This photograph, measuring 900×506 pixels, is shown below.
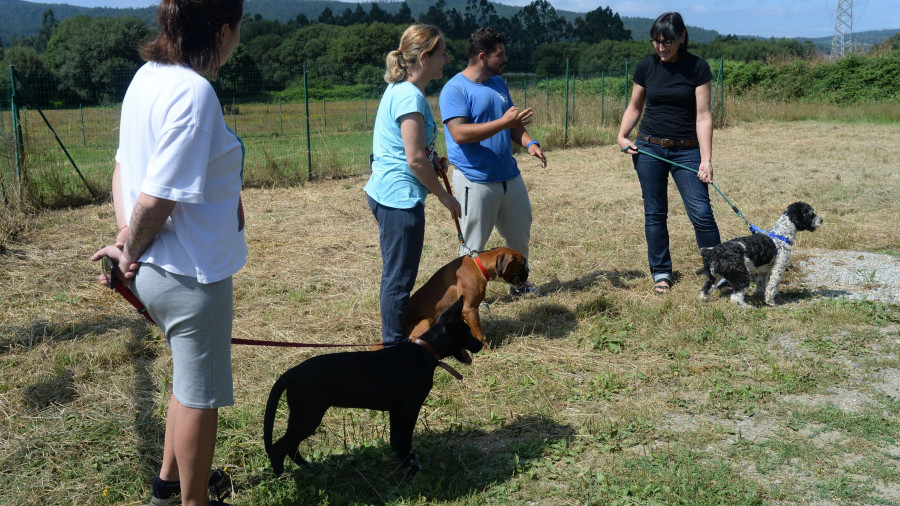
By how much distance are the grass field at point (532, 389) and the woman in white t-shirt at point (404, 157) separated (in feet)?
2.66

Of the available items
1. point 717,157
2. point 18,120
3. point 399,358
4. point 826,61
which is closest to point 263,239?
point 18,120

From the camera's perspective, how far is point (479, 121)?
5074mm

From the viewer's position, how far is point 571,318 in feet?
17.1

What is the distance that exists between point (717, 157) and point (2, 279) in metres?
12.0

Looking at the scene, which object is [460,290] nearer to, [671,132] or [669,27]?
[671,132]

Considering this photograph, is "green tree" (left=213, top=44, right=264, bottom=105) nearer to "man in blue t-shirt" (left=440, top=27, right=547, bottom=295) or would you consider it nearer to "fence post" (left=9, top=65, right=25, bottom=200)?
"fence post" (left=9, top=65, right=25, bottom=200)

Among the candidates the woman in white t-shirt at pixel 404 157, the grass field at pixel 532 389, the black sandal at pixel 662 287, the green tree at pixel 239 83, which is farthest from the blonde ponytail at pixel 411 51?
the green tree at pixel 239 83

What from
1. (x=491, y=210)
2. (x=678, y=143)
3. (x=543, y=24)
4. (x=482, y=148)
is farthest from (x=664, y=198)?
(x=543, y=24)

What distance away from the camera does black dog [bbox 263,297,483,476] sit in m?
2.81

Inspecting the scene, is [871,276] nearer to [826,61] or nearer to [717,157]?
[717,157]

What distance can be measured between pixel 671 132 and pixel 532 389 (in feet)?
8.90

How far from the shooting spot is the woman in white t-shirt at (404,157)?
3650 mm

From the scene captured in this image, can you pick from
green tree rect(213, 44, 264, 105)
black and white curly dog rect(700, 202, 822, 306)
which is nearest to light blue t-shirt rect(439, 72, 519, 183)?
black and white curly dog rect(700, 202, 822, 306)

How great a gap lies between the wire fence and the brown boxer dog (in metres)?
6.13
